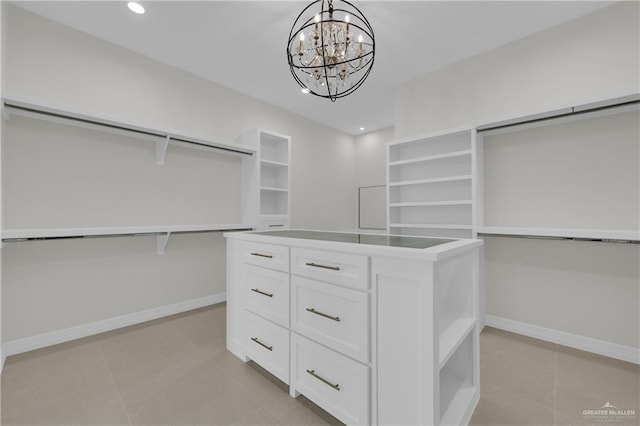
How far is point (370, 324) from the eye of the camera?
1286 mm

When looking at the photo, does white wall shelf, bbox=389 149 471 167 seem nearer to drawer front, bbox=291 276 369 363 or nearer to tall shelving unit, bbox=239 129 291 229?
tall shelving unit, bbox=239 129 291 229

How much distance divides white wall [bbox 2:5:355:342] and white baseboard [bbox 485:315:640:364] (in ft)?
10.5

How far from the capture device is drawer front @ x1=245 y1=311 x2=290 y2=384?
167 cm

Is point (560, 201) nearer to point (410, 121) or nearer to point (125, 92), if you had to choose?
point (410, 121)

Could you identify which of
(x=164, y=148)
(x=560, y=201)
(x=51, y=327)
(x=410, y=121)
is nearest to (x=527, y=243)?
(x=560, y=201)

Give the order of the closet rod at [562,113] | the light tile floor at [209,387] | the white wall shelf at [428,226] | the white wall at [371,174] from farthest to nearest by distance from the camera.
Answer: the white wall at [371,174] < the white wall shelf at [428,226] < the closet rod at [562,113] < the light tile floor at [209,387]

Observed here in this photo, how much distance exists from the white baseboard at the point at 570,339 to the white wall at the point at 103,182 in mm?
3212

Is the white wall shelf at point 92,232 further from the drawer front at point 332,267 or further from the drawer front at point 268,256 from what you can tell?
the drawer front at point 332,267

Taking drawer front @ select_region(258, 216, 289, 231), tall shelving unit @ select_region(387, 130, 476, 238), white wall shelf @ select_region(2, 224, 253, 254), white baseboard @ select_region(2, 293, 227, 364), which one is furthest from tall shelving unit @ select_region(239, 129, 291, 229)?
tall shelving unit @ select_region(387, 130, 476, 238)

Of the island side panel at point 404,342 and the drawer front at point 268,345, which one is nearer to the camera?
the island side panel at point 404,342

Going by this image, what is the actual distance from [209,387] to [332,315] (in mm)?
1012

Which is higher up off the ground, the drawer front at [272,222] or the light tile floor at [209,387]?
the drawer front at [272,222]

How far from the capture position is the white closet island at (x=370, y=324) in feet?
3.71

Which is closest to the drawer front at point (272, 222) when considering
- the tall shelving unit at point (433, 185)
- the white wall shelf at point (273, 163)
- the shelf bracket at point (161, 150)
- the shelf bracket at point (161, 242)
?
the white wall shelf at point (273, 163)
